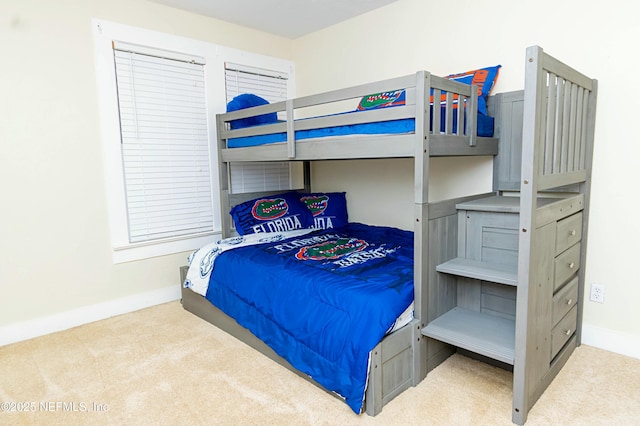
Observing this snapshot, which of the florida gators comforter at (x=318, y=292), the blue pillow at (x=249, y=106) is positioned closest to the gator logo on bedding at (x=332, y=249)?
the florida gators comforter at (x=318, y=292)

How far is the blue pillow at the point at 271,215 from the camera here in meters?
3.05

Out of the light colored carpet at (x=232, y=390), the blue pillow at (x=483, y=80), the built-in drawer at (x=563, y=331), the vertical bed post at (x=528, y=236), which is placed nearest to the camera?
the vertical bed post at (x=528, y=236)

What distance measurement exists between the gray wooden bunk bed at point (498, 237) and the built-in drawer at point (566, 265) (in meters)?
0.02

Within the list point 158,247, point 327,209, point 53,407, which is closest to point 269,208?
point 327,209

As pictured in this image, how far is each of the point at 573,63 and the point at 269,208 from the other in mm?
2153

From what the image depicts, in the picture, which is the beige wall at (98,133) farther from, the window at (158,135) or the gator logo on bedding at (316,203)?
the gator logo on bedding at (316,203)

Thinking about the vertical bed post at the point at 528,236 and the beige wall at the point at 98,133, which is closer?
the vertical bed post at the point at 528,236

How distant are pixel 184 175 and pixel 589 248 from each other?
2763mm

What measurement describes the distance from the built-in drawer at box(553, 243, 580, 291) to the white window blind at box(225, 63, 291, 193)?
8.00 ft

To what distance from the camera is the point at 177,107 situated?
10.1 ft

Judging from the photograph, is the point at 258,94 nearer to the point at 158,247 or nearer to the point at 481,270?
the point at 158,247

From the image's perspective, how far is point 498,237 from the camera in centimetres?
198

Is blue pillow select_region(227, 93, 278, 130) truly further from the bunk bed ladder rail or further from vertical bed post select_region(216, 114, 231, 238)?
the bunk bed ladder rail

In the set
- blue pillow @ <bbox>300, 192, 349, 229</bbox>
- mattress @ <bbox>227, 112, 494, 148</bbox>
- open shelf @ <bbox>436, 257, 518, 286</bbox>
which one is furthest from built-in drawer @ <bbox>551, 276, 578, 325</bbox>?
blue pillow @ <bbox>300, 192, 349, 229</bbox>
